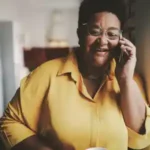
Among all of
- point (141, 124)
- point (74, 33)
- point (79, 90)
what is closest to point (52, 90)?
point (79, 90)

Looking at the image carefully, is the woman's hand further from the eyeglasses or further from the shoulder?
the shoulder

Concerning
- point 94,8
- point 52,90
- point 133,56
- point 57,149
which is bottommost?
point 57,149

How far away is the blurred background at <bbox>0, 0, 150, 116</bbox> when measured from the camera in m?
0.96

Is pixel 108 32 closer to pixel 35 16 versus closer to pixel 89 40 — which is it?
pixel 89 40

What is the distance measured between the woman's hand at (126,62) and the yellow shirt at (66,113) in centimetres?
3

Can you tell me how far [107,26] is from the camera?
94 cm

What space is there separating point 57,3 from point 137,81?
37cm

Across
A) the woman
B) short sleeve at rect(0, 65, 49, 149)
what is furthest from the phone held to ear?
short sleeve at rect(0, 65, 49, 149)

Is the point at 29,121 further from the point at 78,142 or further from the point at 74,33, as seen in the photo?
the point at 74,33

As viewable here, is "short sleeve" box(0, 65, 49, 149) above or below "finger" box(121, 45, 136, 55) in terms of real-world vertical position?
below

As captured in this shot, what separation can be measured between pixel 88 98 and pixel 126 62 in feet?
0.56

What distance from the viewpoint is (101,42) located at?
0.94 m

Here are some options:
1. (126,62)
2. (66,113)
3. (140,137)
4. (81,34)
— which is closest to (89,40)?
(81,34)

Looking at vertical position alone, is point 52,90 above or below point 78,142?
above
